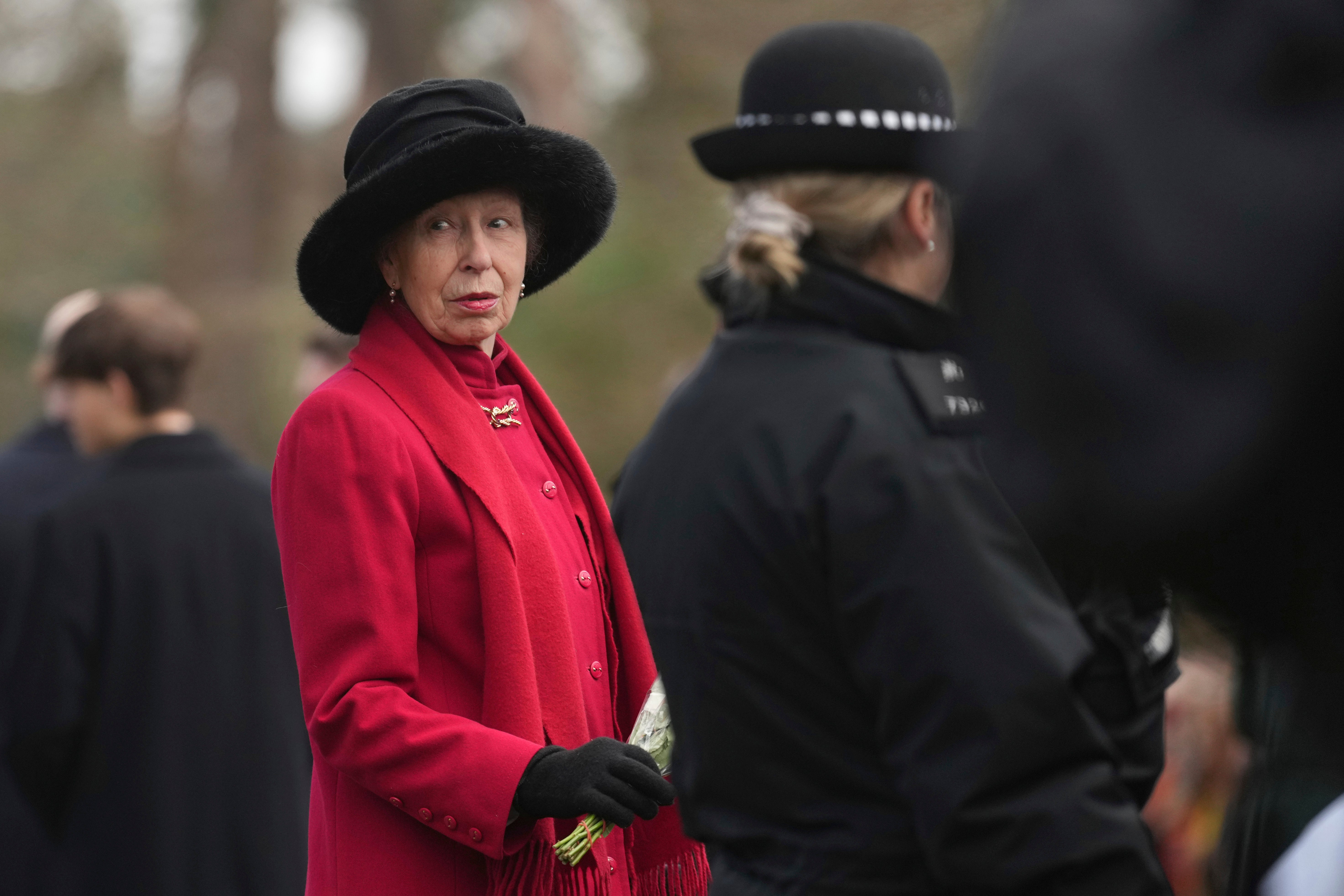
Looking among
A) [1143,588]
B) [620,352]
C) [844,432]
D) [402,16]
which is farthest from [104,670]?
[402,16]

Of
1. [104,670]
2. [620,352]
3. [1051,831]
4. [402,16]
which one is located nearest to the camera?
[1051,831]

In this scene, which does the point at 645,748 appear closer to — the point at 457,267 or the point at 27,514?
the point at 457,267

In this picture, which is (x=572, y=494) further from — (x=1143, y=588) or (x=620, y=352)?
(x=620, y=352)

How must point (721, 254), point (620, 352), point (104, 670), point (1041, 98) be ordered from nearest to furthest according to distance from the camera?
point (1041, 98) < point (721, 254) < point (104, 670) < point (620, 352)

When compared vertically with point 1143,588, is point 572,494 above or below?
below

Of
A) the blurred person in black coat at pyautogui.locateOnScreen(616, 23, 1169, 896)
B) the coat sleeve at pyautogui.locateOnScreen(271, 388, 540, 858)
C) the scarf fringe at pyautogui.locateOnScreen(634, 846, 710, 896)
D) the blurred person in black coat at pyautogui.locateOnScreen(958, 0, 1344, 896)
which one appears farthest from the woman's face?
the blurred person in black coat at pyautogui.locateOnScreen(958, 0, 1344, 896)

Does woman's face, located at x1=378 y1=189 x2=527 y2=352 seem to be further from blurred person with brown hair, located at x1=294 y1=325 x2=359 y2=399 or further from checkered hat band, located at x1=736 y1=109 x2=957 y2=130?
blurred person with brown hair, located at x1=294 y1=325 x2=359 y2=399

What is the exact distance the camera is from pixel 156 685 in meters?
3.62

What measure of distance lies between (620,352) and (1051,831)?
982cm

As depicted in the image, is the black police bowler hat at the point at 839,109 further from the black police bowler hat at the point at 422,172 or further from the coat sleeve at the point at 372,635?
the coat sleeve at the point at 372,635

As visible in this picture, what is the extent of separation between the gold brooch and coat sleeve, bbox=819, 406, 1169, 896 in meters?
0.80

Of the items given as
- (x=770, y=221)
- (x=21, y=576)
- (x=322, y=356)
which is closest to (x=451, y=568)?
(x=770, y=221)

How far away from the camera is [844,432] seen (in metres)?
1.61

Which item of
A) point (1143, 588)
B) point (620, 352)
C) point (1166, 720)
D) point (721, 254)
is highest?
point (721, 254)
